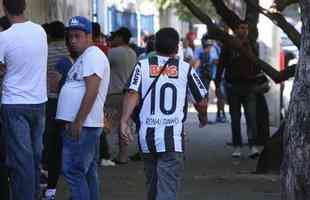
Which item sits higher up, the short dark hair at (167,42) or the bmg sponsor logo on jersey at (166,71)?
the short dark hair at (167,42)

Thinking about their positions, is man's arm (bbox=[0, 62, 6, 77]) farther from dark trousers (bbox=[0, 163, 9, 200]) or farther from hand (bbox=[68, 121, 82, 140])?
dark trousers (bbox=[0, 163, 9, 200])

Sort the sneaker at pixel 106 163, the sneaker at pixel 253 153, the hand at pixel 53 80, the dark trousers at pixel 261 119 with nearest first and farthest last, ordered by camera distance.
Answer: the hand at pixel 53 80, the sneaker at pixel 106 163, the sneaker at pixel 253 153, the dark trousers at pixel 261 119

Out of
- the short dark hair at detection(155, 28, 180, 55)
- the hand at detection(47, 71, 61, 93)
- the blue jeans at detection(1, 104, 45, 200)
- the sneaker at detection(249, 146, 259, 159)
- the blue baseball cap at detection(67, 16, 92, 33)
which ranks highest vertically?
the blue baseball cap at detection(67, 16, 92, 33)

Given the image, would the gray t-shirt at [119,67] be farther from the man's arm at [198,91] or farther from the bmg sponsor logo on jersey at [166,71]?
the bmg sponsor logo on jersey at [166,71]

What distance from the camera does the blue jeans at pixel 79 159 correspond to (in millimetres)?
6953

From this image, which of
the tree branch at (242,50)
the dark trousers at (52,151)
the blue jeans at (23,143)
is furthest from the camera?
the tree branch at (242,50)

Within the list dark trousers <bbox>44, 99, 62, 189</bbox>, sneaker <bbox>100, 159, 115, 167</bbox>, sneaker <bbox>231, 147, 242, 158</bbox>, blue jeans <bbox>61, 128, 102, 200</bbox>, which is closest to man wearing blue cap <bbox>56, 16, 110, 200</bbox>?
blue jeans <bbox>61, 128, 102, 200</bbox>

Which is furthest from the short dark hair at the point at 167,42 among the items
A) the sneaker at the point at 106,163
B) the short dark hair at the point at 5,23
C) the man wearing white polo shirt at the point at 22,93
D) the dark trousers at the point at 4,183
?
the sneaker at the point at 106,163

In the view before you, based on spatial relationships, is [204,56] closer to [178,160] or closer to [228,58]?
[228,58]

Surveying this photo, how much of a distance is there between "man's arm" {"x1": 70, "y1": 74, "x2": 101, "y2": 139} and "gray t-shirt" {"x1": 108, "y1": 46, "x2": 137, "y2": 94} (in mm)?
4723

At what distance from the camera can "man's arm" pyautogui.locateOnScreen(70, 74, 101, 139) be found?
683 cm

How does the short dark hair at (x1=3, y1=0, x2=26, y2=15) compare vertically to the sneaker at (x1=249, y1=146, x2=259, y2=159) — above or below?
above

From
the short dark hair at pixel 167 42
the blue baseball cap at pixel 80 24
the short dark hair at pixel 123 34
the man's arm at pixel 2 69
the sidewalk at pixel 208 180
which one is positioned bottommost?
the sidewalk at pixel 208 180

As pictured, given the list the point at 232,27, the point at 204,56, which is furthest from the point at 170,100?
the point at 204,56
